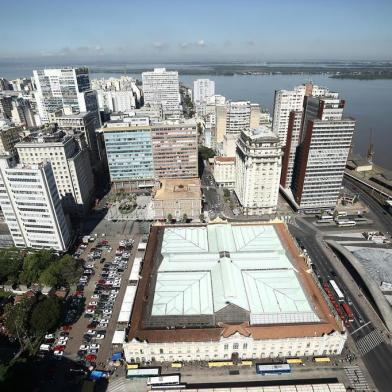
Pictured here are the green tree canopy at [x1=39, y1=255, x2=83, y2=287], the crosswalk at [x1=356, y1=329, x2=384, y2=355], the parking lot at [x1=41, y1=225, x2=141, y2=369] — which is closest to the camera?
the crosswalk at [x1=356, y1=329, x2=384, y2=355]

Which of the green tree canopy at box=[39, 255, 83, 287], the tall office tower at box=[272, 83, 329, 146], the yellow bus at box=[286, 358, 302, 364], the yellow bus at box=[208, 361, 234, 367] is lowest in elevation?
the yellow bus at box=[208, 361, 234, 367]

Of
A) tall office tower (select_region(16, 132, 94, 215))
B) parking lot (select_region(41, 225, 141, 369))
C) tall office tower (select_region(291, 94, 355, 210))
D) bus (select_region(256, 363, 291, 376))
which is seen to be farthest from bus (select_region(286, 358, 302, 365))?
tall office tower (select_region(16, 132, 94, 215))

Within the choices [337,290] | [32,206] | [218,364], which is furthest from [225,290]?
[32,206]

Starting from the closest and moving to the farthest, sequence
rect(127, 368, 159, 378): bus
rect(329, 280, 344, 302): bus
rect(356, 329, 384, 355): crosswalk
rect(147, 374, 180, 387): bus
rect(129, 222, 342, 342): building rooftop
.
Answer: rect(147, 374, 180, 387): bus → rect(127, 368, 159, 378): bus → rect(129, 222, 342, 342): building rooftop → rect(356, 329, 384, 355): crosswalk → rect(329, 280, 344, 302): bus

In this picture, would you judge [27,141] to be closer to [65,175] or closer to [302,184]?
[65,175]

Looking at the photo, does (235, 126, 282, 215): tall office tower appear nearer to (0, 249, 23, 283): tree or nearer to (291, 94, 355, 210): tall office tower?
(291, 94, 355, 210): tall office tower

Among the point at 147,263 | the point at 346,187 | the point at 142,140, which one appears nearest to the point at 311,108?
the point at 346,187
